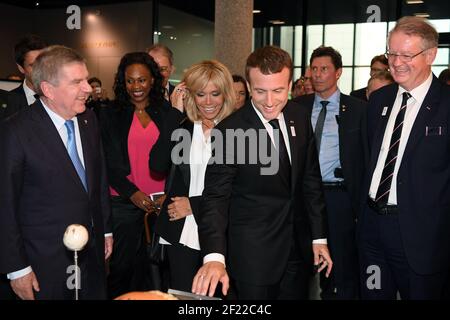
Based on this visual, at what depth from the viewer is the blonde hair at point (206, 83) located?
10.7 feet

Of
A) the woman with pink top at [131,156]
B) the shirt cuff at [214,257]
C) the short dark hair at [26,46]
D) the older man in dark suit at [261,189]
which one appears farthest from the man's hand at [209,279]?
the short dark hair at [26,46]

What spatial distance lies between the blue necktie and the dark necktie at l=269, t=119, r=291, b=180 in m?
1.04

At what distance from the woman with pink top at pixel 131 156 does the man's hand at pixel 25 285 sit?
1.24 metres

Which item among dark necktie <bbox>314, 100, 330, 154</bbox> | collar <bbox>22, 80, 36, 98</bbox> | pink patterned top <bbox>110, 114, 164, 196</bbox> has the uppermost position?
collar <bbox>22, 80, 36, 98</bbox>

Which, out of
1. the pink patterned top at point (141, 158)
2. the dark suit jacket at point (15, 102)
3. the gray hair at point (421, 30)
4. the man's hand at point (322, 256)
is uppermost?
the gray hair at point (421, 30)

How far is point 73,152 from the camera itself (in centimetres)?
274

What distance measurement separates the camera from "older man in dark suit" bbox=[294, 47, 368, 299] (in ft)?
13.2

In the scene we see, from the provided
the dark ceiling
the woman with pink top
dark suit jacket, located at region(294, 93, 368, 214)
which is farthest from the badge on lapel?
the dark ceiling

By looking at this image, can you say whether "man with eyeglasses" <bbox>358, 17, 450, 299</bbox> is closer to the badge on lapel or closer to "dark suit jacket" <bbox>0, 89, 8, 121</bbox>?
the badge on lapel

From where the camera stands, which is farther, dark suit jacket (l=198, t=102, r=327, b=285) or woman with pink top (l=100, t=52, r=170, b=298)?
woman with pink top (l=100, t=52, r=170, b=298)

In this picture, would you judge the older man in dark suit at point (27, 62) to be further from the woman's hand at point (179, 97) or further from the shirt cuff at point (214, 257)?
the shirt cuff at point (214, 257)

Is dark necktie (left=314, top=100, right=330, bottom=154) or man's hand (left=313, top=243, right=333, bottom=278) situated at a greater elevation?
dark necktie (left=314, top=100, right=330, bottom=154)

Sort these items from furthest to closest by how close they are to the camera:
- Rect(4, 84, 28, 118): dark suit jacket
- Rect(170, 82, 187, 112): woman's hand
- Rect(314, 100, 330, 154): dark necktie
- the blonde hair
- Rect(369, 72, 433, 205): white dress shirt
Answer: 1. Rect(314, 100, 330, 154): dark necktie
2. Rect(4, 84, 28, 118): dark suit jacket
3. Rect(170, 82, 187, 112): woman's hand
4. the blonde hair
5. Rect(369, 72, 433, 205): white dress shirt

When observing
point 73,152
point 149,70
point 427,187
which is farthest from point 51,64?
point 427,187
